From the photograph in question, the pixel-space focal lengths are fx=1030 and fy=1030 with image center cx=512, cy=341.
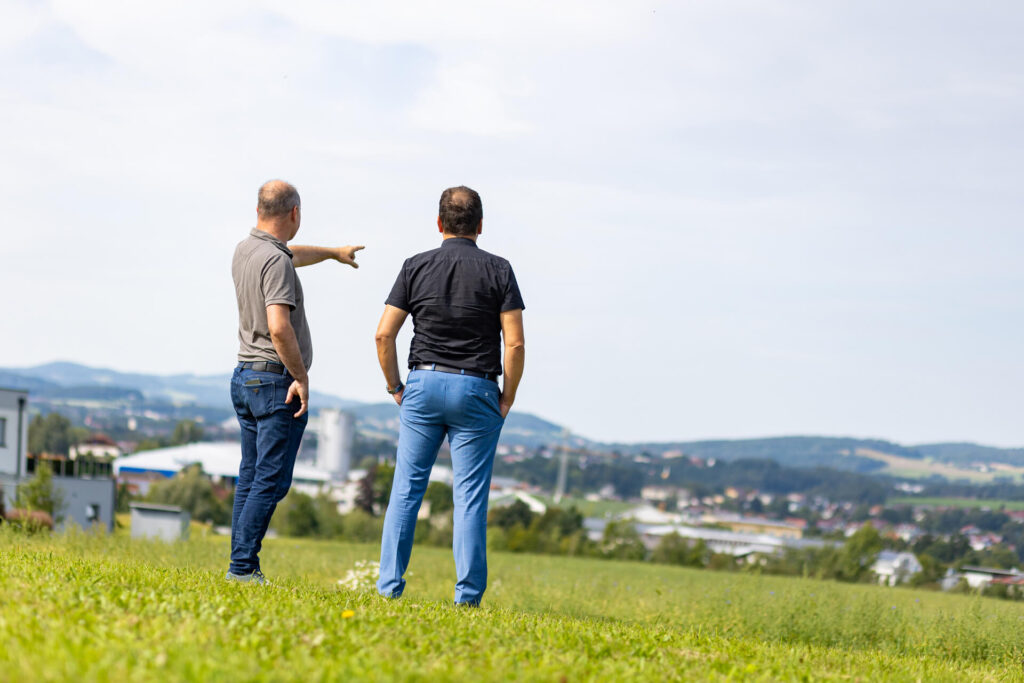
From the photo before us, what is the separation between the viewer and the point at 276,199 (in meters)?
6.48

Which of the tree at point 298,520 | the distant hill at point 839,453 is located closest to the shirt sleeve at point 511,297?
the tree at point 298,520

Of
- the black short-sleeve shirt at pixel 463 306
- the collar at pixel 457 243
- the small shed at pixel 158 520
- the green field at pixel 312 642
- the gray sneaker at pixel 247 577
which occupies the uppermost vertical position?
the collar at pixel 457 243

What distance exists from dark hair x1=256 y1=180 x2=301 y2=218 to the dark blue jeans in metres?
1.03

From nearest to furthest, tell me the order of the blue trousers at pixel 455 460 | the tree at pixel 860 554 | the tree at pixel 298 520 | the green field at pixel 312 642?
1. the green field at pixel 312 642
2. the blue trousers at pixel 455 460
3. the tree at pixel 860 554
4. the tree at pixel 298 520

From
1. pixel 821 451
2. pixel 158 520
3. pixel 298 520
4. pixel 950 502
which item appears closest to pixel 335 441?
pixel 821 451

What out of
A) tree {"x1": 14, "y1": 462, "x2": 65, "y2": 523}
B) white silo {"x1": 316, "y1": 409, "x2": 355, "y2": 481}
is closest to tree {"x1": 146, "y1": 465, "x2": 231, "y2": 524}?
tree {"x1": 14, "y1": 462, "x2": 65, "y2": 523}

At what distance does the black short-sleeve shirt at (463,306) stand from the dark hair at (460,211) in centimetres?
17

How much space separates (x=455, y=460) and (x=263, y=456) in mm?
1210

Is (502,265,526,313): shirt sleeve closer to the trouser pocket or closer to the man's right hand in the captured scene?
the man's right hand

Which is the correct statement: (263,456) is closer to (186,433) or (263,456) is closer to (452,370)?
(452,370)

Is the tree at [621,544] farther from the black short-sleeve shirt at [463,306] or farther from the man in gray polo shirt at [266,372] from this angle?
the black short-sleeve shirt at [463,306]

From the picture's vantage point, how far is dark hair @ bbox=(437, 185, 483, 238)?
612 cm

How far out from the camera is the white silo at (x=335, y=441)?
604ft

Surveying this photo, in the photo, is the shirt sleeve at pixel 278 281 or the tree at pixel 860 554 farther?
the tree at pixel 860 554
